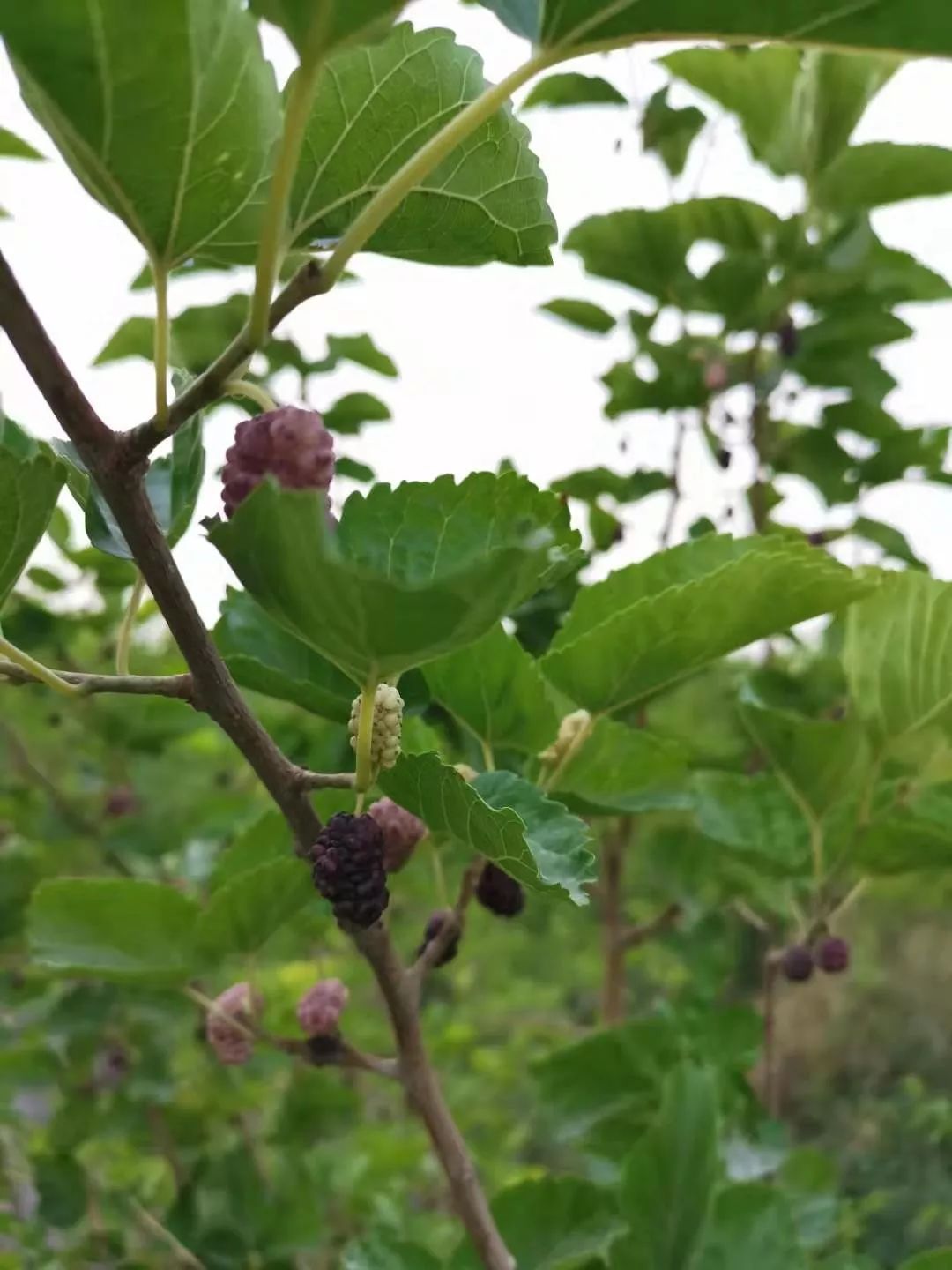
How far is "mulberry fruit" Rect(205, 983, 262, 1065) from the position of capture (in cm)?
46

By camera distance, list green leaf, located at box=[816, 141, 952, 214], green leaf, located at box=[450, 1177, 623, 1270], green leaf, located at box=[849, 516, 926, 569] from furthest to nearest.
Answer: green leaf, located at box=[849, 516, 926, 569] < green leaf, located at box=[816, 141, 952, 214] < green leaf, located at box=[450, 1177, 623, 1270]

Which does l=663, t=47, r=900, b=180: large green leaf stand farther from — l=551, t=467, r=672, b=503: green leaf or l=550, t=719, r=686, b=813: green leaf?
l=550, t=719, r=686, b=813: green leaf

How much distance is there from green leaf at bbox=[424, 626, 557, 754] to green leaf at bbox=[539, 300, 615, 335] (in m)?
0.58

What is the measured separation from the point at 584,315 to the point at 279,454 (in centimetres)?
72

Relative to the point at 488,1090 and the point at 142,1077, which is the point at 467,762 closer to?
the point at 142,1077

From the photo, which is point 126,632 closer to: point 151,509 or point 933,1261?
point 151,509

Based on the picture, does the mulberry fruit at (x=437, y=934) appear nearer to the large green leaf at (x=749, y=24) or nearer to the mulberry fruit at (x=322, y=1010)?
the mulberry fruit at (x=322, y=1010)

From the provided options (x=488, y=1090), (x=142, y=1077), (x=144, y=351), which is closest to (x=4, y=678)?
(x=144, y=351)

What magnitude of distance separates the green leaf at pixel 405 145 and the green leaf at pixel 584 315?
641mm

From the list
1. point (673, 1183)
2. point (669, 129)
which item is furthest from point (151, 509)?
point (669, 129)

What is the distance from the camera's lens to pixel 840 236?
28.6 inches

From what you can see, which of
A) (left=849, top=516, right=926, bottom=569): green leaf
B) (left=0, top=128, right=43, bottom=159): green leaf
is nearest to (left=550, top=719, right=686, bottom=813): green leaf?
(left=0, top=128, right=43, bottom=159): green leaf

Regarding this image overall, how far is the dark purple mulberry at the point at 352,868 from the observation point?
11.1 inches

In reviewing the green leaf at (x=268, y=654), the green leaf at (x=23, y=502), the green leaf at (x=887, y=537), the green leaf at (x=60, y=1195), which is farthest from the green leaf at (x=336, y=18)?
the green leaf at (x=60, y=1195)
